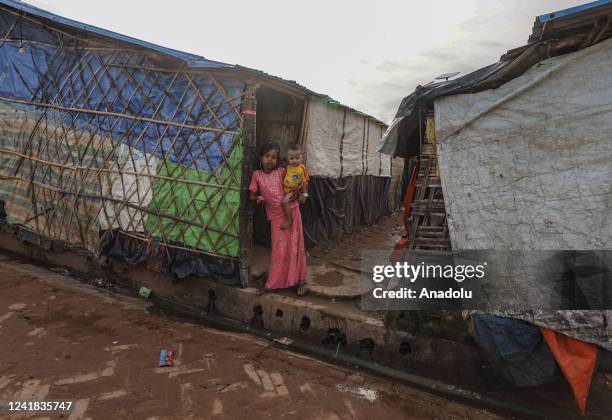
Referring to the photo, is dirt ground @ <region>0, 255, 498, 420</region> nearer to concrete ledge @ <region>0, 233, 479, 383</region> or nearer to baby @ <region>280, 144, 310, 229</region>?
concrete ledge @ <region>0, 233, 479, 383</region>

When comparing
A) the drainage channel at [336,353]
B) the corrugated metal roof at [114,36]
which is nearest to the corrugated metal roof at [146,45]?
the corrugated metal roof at [114,36]

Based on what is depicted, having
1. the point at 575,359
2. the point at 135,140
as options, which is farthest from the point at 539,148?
the point at 135,140

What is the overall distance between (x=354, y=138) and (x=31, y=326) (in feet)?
21.6

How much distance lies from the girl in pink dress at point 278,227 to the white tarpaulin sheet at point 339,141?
61.6 inches

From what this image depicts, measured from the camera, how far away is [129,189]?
5.51m

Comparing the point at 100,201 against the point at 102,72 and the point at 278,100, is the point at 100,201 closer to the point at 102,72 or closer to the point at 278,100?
the point at 102,72

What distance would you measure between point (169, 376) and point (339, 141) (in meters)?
5.20

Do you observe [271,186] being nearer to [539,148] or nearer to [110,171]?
[110,171]

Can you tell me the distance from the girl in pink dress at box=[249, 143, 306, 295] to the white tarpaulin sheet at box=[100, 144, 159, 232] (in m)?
1.74

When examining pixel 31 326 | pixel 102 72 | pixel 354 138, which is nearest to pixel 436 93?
pixel 354 138

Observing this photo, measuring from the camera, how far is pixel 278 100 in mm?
6570

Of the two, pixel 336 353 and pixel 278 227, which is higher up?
pixel 278 227

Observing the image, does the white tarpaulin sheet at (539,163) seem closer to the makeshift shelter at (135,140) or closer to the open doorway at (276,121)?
the makeshift shelter at (135,140)

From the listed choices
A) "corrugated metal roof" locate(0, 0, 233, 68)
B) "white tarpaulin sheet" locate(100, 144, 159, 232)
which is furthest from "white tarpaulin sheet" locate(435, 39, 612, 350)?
"white tarpaulin sheet" locate(100, 144, 159, 232)
